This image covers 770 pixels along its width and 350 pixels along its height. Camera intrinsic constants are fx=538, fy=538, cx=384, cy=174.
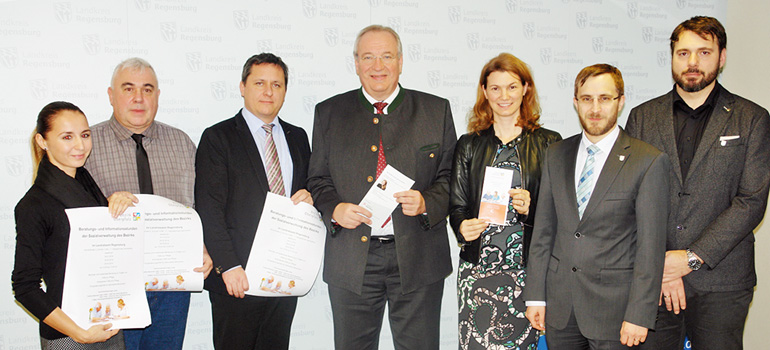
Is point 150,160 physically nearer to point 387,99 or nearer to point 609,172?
point 387,99

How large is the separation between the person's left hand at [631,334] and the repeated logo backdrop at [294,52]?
1.96m

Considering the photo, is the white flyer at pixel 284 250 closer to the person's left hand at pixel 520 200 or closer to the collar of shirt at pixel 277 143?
the collar of shirt at pixel 277 143

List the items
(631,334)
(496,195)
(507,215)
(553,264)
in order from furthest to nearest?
1. (507,215)
2. (496,195)
3. (553,264)
4. (631,334)

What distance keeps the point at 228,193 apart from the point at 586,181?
1958 mm

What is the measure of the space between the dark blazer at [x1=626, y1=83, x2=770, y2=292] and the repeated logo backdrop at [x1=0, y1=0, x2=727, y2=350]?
1645 mm

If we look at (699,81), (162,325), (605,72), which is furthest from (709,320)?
(162,325)

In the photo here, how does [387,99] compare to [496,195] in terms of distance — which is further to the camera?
[387,99]

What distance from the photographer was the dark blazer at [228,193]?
3043mm

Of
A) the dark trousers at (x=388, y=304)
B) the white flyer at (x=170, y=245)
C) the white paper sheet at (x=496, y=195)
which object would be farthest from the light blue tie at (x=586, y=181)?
the white flyer at (x=170, y=245)

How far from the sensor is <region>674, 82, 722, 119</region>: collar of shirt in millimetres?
2912

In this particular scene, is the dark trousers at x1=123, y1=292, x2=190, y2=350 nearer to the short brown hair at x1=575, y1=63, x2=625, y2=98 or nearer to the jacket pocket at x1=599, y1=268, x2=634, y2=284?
the jacket pocket at x1=599, y1=268, x2=634, y2=284

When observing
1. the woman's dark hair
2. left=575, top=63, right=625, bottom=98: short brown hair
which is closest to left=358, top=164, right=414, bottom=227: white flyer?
left=575, top=63, right=625, bottom=98: short brown hair

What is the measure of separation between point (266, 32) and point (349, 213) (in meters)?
1.66

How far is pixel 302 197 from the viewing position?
317cm
